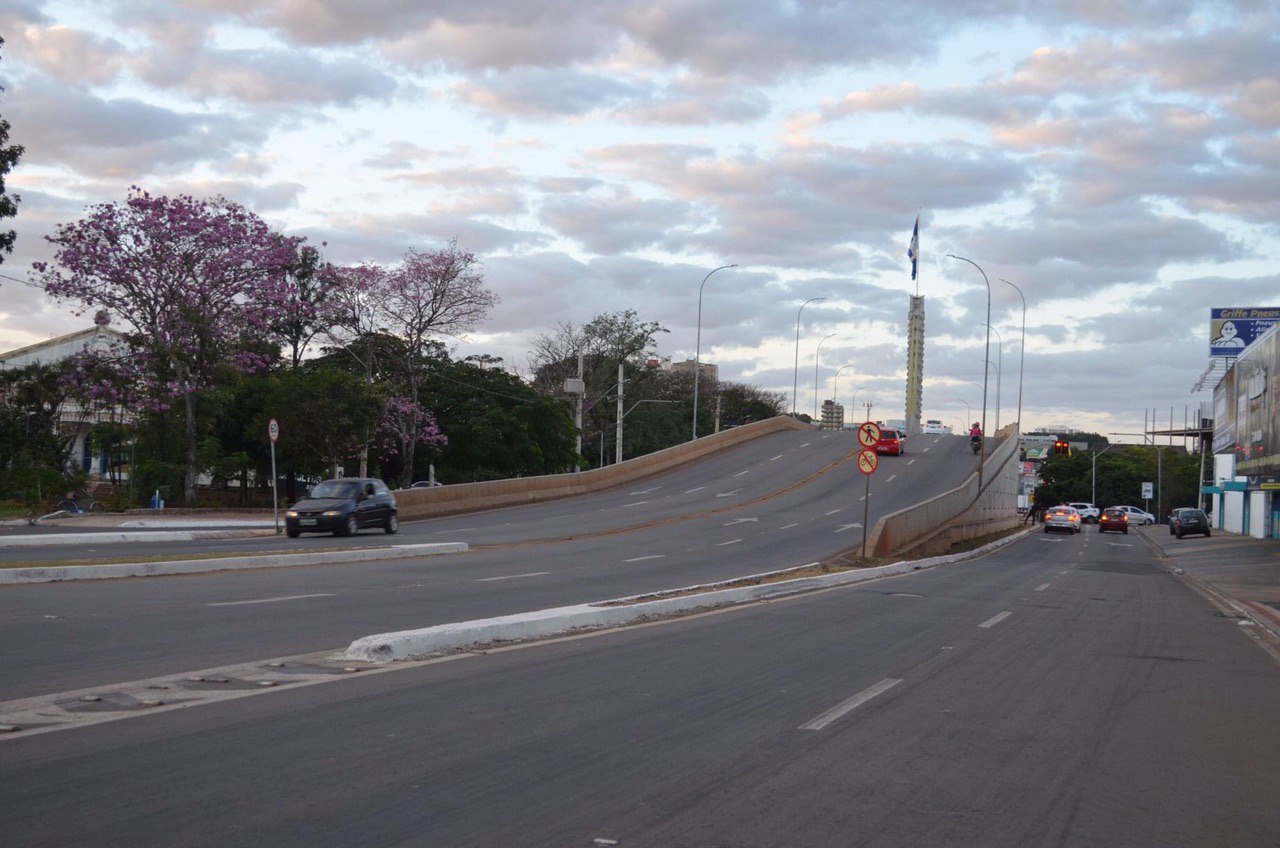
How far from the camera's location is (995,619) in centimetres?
1764

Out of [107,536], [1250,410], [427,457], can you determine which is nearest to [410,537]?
[107,536]

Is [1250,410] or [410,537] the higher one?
[1250,410]

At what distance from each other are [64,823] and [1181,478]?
13364 centimetres

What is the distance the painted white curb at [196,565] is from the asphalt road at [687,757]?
27.2 ft

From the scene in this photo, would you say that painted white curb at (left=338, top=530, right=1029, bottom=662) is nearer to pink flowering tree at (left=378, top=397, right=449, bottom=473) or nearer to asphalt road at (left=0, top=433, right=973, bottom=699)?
asphalt road at (left=0, top=433, right=973, bottom=699)

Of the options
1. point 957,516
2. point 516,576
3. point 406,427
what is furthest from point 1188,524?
point 516,576

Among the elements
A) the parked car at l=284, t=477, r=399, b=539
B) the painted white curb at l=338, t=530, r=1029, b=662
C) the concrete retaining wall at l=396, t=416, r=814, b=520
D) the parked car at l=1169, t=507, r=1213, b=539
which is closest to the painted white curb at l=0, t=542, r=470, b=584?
the parked car at l=284, t=477, r=399, b=539

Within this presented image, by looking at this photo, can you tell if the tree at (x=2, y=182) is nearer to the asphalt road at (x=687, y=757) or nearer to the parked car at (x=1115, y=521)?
the asphalt road at (x=687, y=757)

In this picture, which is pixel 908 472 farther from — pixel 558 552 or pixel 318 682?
pixel 318 682

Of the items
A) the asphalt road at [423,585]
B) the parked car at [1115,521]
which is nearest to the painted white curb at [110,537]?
the asphalt road at [423,585]

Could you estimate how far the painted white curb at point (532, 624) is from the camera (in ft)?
35.0

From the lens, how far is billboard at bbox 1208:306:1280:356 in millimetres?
95125

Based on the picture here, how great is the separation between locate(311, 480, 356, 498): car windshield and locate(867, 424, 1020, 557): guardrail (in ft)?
44.4

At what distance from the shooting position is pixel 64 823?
18.1 ft
